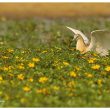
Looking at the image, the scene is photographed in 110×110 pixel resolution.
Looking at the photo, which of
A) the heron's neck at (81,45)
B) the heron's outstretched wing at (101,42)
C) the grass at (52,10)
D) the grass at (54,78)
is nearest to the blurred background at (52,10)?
the grass at (52,10)

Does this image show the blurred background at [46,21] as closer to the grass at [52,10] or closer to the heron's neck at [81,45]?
the grass at [52,10]

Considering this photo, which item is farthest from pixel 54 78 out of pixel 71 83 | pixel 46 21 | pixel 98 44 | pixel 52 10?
pixel 52 10

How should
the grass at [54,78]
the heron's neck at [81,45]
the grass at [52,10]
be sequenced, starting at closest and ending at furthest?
1. the grass at [54,78]
2. the heron's neck at [81,45]
3. the grass at [52,10]

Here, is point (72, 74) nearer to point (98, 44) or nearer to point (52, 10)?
point (98, 44)

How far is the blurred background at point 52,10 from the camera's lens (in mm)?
13055

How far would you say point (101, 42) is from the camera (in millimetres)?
8133

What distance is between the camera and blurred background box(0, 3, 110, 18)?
1306cm

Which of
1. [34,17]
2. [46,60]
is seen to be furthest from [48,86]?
[34,17]

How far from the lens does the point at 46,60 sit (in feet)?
24.2

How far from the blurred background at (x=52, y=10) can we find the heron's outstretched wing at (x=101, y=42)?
4912mm

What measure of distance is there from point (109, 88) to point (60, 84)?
1.85 ft

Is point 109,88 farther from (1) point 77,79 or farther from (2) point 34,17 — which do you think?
(2) point 34,17

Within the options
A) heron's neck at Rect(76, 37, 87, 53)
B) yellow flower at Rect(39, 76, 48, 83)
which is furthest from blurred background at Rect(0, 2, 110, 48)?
yellow flower at Rect(39, 76, 48, 83)

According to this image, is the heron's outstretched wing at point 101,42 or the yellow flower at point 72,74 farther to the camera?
the heron's outstretched wing at point 101,42
